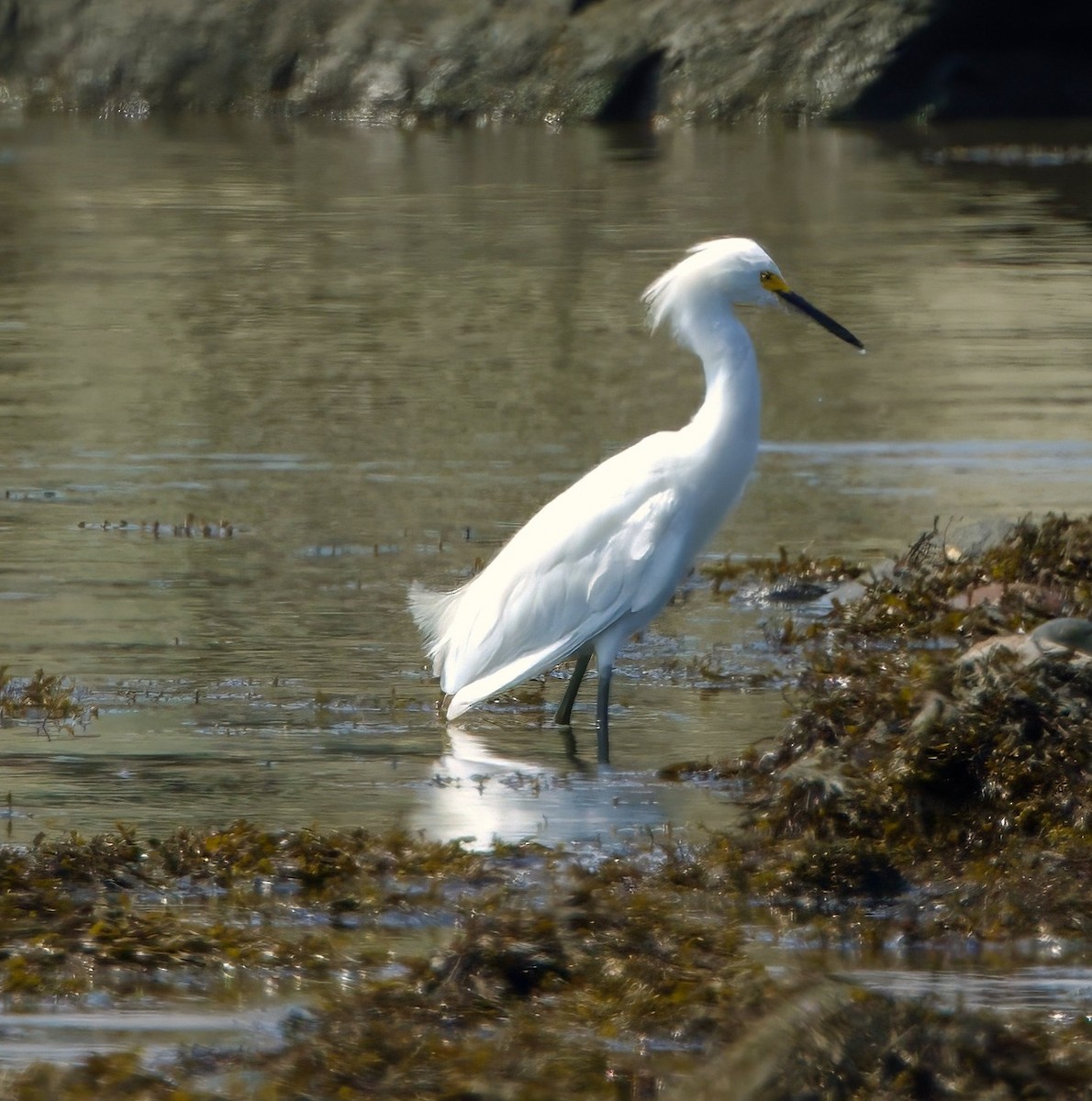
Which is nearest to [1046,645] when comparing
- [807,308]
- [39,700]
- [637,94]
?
[807,308]

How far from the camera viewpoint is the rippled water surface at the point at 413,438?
7598 millimetres

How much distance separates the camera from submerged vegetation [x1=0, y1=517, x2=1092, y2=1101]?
168 inches

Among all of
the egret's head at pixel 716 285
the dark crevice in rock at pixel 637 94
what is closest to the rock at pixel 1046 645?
the egret's head at pixel 716 285

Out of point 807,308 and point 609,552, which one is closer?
point 609,552

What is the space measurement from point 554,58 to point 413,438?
30.9 metres

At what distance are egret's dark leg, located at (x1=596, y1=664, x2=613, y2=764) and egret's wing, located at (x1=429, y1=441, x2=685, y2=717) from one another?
0.16 meters

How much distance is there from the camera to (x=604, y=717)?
25.5 feet

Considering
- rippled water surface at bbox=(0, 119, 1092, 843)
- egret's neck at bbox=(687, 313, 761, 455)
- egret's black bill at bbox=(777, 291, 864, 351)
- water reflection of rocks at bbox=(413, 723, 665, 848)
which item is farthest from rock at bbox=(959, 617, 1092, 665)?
egret's black bill at bbox=(777, 291, 864, 351)

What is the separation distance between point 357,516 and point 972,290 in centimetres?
1009

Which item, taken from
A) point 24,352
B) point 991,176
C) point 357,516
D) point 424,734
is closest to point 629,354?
point 24,352

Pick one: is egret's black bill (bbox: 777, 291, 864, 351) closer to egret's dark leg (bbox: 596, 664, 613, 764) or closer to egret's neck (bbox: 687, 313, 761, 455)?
egret's neck (bbox: 687, 313, 761, 455)

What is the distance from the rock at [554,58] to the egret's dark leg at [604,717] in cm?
3431

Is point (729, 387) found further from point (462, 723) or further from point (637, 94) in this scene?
point (637, 94)

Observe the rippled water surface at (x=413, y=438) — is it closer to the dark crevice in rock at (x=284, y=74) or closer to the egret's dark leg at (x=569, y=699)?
the egret's dark leg at (x=569, y=699)
